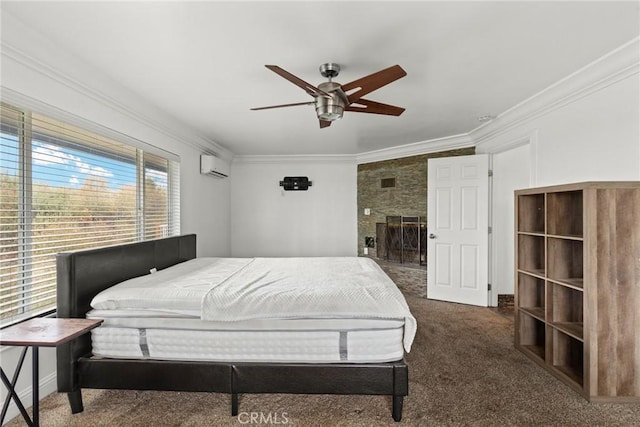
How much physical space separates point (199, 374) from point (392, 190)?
13.0ft

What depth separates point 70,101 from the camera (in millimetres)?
2232

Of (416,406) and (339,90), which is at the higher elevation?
(339,90)

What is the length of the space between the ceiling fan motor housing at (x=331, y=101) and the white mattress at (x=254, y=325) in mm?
1173

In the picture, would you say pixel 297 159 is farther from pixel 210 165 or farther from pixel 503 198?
pixel 503 198

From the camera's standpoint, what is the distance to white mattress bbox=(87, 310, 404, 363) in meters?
1.88

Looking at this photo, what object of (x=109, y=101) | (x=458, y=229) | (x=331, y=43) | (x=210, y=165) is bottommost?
(x=458, y=229)

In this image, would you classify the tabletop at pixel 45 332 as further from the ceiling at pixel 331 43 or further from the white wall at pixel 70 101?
the ceiling at pixel 331 43

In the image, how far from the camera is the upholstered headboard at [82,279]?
6.22 ft

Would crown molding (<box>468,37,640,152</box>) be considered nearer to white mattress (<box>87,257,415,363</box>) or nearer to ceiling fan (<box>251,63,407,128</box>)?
ceiling fan (<box>251,63,407,128</box>)

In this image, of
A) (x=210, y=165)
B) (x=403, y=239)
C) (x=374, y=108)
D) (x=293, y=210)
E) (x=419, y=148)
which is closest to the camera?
(x=374, y=108)

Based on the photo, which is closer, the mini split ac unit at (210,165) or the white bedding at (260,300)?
the white bedding at (260,300)

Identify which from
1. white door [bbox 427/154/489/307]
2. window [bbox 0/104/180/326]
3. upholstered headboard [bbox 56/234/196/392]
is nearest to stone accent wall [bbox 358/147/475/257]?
white door [bbox 427/154/489/307]

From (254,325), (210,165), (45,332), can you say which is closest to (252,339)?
(254,325)

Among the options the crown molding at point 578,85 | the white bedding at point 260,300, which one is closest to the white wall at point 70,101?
the white bedding at point 260,300
